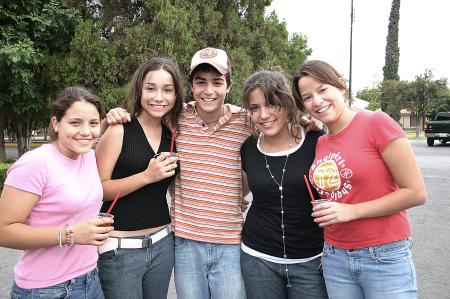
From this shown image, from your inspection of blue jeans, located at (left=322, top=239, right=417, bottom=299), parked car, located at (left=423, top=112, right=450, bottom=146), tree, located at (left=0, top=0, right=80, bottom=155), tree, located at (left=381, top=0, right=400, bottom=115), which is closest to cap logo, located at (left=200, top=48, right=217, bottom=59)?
blue jeans, located at (left=322, top=239, right=417, bottom=299)

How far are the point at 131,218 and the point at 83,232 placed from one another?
0.52 meters

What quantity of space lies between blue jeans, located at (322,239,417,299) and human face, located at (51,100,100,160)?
156 cm

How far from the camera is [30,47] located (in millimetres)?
11305

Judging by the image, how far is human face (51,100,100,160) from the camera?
7.63 feet

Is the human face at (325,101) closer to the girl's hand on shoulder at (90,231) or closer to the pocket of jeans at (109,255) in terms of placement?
the girl's hand on shoulder at (90,231)

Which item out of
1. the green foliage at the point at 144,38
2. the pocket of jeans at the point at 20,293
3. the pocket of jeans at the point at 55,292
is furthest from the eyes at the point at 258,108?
the green foliage at the point at 144,38

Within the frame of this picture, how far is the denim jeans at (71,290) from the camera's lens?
2221 mm

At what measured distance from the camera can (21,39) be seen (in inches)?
464

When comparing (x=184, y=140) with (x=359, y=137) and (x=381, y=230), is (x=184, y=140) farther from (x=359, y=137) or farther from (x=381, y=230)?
(x=381, y=230)

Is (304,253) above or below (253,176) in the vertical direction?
below

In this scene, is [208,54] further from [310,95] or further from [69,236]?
[69,236]

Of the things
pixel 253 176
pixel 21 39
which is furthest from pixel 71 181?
pixel 21 39

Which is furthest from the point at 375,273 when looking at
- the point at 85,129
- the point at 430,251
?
the point at 430,251

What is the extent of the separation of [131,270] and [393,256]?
1.55 m
